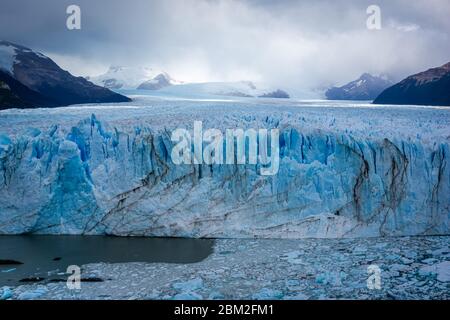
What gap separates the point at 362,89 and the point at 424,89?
4.93ft

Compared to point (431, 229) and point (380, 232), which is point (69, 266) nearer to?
point (380, 232)

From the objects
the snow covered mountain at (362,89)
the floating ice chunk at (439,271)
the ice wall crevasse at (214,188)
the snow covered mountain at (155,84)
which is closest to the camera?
the floating ice chunk at (439,271)

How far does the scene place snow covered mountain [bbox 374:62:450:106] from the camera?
6.57 metres

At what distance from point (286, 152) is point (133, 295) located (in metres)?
2.95

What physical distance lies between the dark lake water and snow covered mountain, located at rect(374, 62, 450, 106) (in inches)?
165

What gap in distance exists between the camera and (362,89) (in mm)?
8586

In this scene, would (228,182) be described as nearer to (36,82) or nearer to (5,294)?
(5,294)

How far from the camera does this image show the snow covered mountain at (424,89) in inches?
259

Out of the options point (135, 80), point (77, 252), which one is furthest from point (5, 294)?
point (135, 80)

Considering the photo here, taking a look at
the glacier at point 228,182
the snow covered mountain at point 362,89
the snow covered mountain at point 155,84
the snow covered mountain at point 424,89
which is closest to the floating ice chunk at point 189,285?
the glacier at point 228,182

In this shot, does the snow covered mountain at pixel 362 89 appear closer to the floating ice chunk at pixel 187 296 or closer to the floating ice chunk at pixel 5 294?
the floating ice chunk at pixel 187 296

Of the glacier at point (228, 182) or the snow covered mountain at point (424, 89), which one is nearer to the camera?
the glacier at point (228, 182)

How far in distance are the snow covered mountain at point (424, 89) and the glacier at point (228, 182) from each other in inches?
27.1

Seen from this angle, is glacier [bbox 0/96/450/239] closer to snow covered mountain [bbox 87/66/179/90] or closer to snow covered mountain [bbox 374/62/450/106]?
snow covered mountain [bbox 374/62/450/106]
